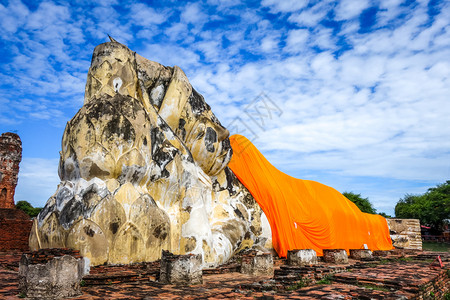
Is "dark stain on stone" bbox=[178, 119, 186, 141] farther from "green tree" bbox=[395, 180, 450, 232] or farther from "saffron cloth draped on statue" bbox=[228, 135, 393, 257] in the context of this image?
"green tree" bbox=[395, 180, 450, 232]

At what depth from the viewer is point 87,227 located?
6.21 m

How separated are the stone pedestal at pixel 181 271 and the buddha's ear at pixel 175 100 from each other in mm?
4013

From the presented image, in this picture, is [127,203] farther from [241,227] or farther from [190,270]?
[241,227]

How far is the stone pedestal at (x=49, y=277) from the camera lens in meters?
4.51

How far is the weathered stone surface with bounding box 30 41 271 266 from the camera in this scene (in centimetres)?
643

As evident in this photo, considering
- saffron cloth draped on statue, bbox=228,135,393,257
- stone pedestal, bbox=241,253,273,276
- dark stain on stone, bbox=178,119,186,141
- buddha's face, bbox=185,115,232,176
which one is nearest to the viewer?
stone pedestal, bbox=241,253,273,276

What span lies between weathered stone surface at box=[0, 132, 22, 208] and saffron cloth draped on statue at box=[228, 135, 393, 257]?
12.5m

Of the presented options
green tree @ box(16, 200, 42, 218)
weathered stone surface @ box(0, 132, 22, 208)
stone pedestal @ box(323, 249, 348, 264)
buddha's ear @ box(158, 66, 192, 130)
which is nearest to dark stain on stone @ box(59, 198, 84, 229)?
buddha's ear @ box(158, 66, 192, 130)

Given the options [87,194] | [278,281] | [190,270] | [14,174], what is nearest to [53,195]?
[87,194]

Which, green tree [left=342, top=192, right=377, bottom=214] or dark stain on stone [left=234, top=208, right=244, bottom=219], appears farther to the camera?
green tree [left=342, top=192, right=377, bottom=214]

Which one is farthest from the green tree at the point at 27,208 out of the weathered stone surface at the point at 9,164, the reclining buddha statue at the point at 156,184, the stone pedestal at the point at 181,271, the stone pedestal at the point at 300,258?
the stone pedestal at the point at 181,271

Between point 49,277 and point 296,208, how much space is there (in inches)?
315

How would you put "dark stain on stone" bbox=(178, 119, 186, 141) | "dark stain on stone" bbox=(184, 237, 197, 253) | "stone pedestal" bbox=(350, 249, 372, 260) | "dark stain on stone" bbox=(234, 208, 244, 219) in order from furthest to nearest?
"stone pedestal" bbox=(350, 249, 372, 260) < "dark stain on stone" bbox=(234, 208, 244, 219) < "dark stain on stone" bbox=(178, 119, 186, 141) < "dark stain on stone" bbox=(184, 237, 197, 253)

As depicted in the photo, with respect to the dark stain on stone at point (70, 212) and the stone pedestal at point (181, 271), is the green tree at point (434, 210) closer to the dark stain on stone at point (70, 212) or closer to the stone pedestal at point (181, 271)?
the stone pedestal at point (181, 271)
